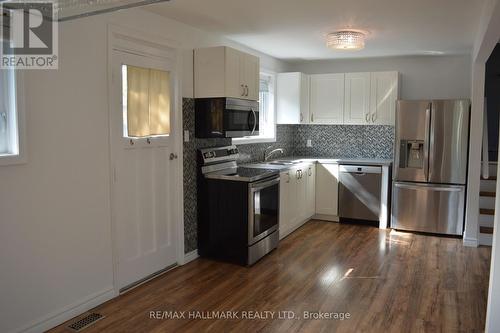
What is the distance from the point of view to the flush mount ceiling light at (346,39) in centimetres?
423

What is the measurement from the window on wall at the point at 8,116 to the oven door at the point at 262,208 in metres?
2.04

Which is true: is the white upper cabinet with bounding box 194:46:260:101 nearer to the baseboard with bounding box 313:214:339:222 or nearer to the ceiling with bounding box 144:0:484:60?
the ceiling with bounding box 144:0:484:60

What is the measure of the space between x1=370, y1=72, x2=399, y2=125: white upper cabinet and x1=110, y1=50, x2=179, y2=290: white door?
3.15m

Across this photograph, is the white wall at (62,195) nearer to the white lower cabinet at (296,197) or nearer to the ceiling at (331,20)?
the ceiling at (331,20)

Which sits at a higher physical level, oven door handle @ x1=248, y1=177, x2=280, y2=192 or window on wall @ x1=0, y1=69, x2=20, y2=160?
window on wall @ x1=0, y1=69, x2=20, y2=160

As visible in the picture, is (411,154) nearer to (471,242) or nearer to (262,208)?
(471,242)

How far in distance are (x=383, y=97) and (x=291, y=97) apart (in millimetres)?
1280

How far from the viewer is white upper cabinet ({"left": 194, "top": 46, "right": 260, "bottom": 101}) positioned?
4.08 meters

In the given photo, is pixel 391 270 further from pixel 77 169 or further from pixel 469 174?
pixel 77 169

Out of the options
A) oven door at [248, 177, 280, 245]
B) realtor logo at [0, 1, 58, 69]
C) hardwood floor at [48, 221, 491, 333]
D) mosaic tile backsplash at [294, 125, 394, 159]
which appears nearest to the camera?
realtor logo at [0, 1, 58, 69]

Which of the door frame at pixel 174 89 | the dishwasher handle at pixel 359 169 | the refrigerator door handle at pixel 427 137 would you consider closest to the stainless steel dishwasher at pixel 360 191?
the dishwasher handle at pixel 359 169

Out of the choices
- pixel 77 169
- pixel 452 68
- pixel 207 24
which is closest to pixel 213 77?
pixel 207 24

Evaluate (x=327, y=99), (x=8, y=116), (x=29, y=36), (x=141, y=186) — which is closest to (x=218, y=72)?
(x=141, y=186)

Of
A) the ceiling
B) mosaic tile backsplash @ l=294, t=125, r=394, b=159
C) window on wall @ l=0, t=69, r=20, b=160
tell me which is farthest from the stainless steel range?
mosaic tile backsplash @ l=294, t=125, r=394, b=159
